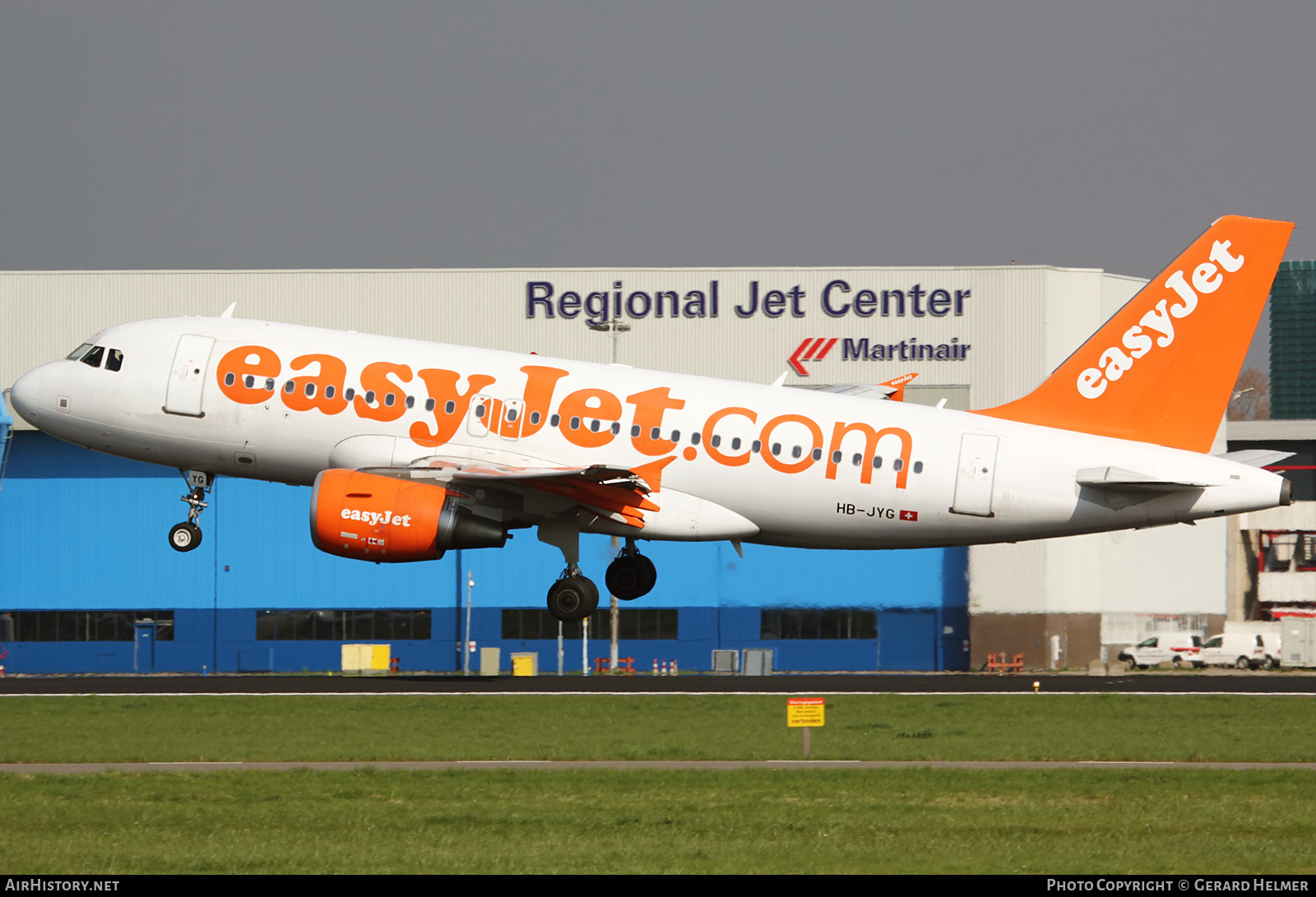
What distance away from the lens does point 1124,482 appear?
125 feet

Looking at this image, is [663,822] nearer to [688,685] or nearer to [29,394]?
[29,394]

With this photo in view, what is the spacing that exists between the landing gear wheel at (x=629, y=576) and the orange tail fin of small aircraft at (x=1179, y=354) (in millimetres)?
9831

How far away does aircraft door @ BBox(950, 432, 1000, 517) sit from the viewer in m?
38.7

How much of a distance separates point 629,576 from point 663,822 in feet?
30.0

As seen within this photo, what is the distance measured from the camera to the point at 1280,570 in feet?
330

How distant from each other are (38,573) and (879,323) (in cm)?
5124

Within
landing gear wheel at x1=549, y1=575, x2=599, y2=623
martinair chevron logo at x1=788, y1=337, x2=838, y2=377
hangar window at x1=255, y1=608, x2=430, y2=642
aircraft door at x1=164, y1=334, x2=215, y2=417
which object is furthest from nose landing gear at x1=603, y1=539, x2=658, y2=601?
hangar window at x1=255, y1=608, x2=430, y2=642

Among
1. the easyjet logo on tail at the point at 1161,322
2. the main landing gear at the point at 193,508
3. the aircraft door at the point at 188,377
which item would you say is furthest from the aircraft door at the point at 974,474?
the main landing gear at the point at 193,508

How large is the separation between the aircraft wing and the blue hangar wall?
177ft

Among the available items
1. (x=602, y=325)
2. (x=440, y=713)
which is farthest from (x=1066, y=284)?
(x=440, y=713)

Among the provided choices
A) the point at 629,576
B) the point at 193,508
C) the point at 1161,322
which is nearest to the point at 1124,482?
the point at 1161,322

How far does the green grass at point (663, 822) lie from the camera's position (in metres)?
28.6

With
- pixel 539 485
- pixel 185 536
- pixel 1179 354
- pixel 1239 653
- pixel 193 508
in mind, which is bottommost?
pixel 1239 653
